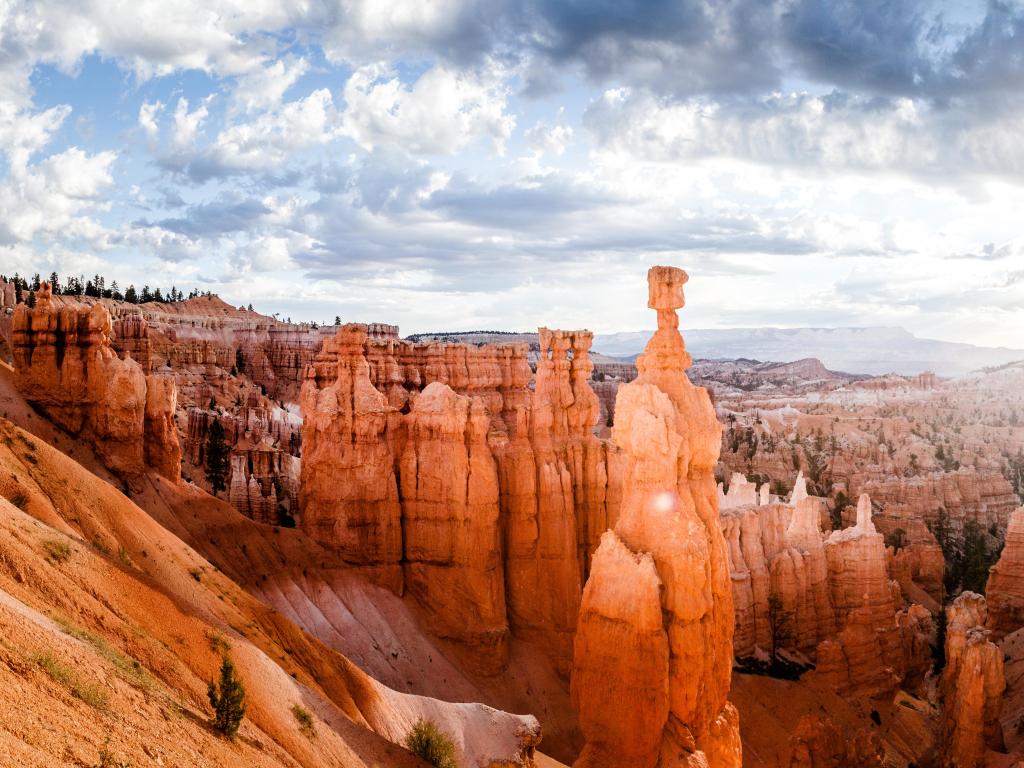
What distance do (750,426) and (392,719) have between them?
72.9 metres

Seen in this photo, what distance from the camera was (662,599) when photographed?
1798 cm

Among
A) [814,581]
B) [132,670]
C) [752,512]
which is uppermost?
[132,670]

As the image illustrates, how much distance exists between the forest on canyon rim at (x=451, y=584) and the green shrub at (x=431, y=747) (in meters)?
0.05

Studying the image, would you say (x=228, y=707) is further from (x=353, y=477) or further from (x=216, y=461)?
(x=216, y=461)

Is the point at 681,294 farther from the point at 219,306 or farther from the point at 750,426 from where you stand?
the point at 219,306

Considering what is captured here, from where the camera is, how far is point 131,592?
1272 cm

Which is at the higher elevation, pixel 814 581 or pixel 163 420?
pixel 163 420

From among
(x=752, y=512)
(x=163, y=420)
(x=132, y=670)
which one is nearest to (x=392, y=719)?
(x=132, y=670)

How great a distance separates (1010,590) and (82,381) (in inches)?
1517

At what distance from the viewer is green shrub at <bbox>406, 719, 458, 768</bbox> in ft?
47.5

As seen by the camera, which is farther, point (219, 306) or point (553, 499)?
point (219, 306)

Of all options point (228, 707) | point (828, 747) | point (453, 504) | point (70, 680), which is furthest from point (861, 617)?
point (70, 680)

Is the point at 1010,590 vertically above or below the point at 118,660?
below

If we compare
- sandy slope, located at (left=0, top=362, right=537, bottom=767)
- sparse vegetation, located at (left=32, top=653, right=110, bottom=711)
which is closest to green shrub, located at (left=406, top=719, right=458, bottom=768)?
sandy slope, located at (left=0, top=362, right=537, bottom=767)
